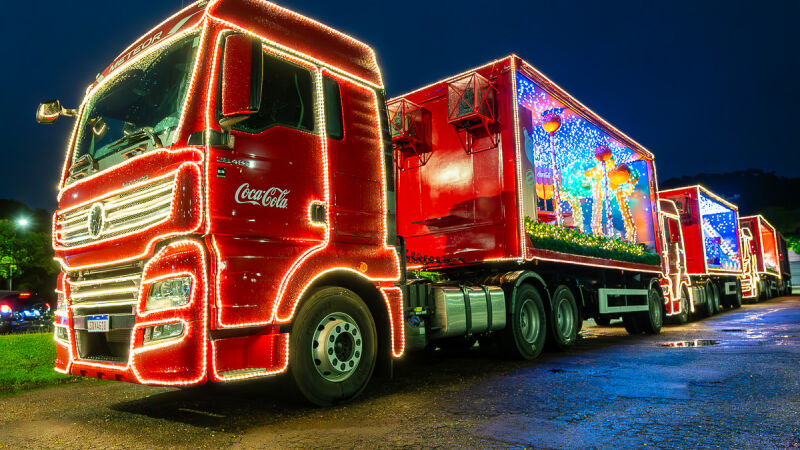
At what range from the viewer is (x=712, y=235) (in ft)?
59.0

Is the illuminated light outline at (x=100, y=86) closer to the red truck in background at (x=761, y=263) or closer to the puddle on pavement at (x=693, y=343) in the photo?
the puddle on pavement at (x=693, y=343)

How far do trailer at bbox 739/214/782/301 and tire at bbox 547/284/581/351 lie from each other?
1856cm

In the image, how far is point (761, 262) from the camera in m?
26.5

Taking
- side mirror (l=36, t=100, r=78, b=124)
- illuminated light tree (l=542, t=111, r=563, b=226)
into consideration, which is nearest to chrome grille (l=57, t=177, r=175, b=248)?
side mirror (l=36, t=100, r=78, b=124)

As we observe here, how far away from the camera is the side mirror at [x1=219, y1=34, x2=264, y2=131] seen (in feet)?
12.7

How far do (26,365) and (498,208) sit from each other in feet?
20.0

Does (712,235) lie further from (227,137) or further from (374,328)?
(227,137)

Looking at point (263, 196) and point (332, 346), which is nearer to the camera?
point (263, 196)

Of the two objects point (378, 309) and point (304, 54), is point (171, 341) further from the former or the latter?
point (304, 54)

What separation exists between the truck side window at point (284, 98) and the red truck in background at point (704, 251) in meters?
11.3

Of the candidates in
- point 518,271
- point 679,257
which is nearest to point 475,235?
point 518,271

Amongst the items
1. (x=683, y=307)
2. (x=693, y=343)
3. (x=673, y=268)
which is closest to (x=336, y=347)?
(x=693, y=343)

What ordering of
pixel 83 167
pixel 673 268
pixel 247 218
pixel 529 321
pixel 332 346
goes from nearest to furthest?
pixel 247 218 → pixel 332 346 → pixel 83 167 → pixel 529 321 → pixel 673 268

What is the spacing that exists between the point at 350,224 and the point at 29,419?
3.05 meters
